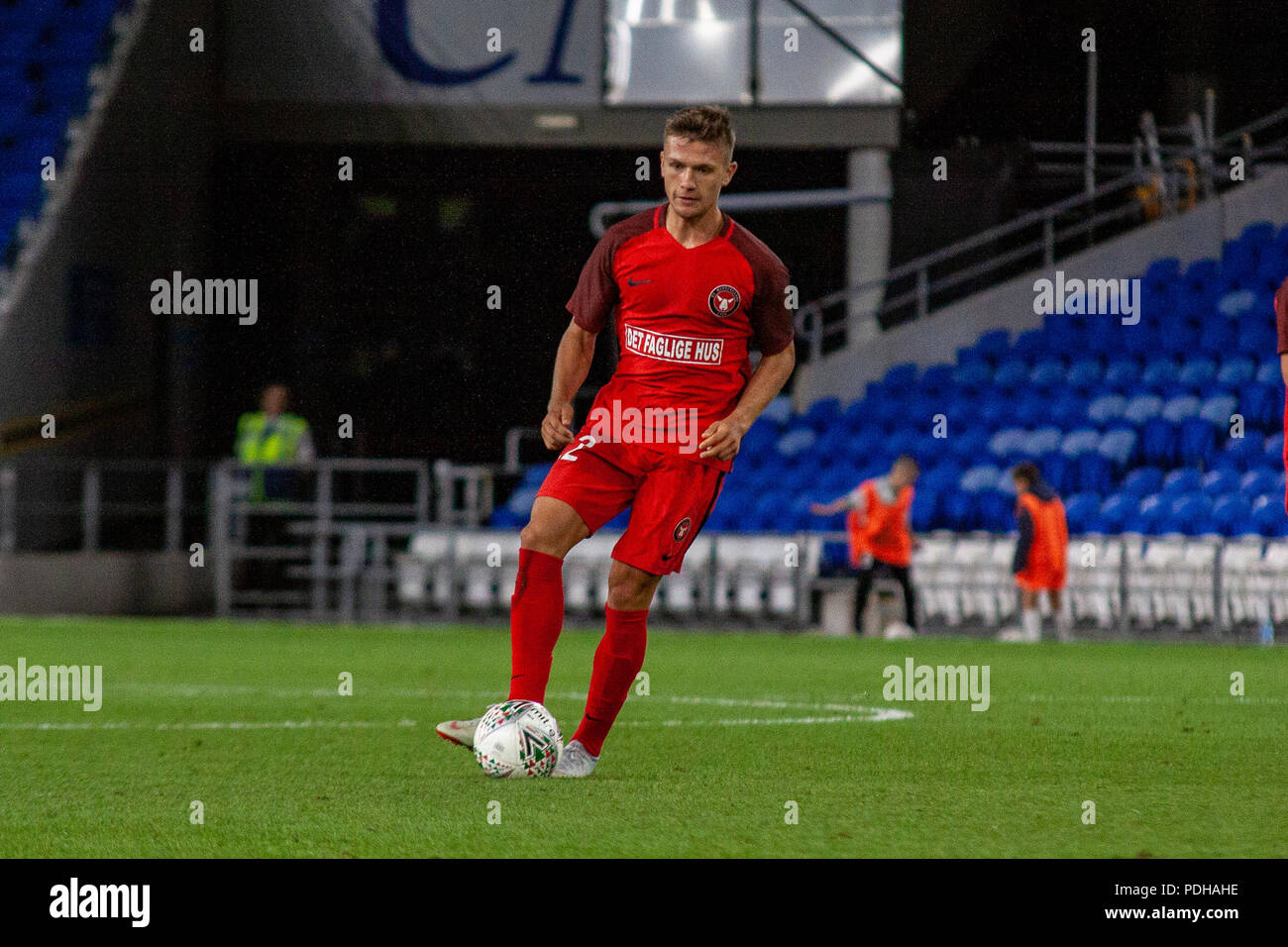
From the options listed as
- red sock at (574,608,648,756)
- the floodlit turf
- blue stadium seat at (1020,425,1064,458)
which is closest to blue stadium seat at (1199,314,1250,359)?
blue stadium seat at (1020,425,1064,458)

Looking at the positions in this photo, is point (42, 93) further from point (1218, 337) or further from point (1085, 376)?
point (1218, 337)

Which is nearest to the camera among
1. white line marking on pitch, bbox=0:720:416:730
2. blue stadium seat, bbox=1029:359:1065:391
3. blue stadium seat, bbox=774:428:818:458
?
white line marking on pitch, bbox=0:720:416:730

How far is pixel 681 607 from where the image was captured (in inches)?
694

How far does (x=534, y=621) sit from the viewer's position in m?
5.97

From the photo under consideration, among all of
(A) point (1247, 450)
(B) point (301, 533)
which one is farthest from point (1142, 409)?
(B) point (301, 533)

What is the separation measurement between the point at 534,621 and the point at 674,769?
729 millimetres

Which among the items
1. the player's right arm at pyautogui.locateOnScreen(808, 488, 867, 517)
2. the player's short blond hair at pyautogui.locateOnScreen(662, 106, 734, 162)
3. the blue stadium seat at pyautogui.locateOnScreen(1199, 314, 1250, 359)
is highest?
the blue stadium seat at pyautogui.locateOnScreen(1199, 314, 1250, 359)

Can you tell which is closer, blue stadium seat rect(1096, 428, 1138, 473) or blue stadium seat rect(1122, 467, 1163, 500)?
blue stadium seat rect(1122, 467, 1163, 500)

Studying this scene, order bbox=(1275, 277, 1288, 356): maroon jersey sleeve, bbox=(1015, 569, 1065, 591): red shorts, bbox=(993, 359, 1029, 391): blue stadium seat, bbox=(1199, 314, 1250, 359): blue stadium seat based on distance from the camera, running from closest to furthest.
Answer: bbox=(1275, 277, 1288, 356): maroon jersey sleeve < bbox=(1015, 569, 1065, 591): red shorts < bbox=(1199, 314, 1250, 359): blue stadium seat < bbox=(993, 359, 1029, 391): blue stadium seat

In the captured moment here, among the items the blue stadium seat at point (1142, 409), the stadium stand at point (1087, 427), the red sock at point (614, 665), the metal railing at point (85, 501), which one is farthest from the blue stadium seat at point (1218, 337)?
the red sock at point (614, 665)

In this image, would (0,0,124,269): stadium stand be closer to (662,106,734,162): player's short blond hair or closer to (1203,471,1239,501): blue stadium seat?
(1203,471,1239,501): blue stadium seat

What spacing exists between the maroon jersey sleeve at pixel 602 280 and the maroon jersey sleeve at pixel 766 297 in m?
0.31

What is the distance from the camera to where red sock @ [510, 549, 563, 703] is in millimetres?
→ 5957
